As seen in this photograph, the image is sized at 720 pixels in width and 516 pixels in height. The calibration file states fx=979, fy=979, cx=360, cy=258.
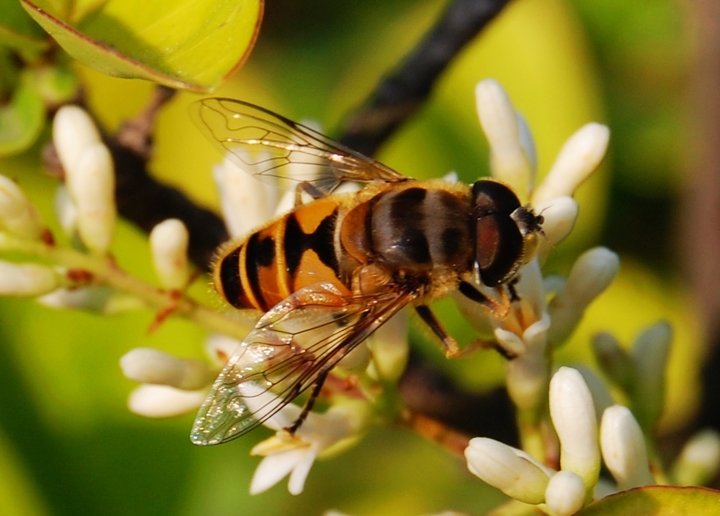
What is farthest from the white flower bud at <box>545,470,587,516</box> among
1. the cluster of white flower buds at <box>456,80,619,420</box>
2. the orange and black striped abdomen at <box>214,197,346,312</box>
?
the orange and black striped abdomen at <box>214,197,346,312</box>

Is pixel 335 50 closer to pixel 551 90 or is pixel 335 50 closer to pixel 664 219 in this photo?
pixel 551 90

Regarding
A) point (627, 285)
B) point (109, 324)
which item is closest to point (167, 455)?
point (109, 324)

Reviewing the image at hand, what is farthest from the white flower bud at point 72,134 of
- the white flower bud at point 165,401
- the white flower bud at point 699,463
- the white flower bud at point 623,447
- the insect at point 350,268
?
the white flower bud at point 699,463

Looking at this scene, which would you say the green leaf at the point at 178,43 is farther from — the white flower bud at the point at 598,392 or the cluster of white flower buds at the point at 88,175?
the white flower bud at the point at 598,392

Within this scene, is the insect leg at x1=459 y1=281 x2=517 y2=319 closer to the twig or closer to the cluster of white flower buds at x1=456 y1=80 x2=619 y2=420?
the cluster of white flower buds at x1=456 y1=80 x2=619 y2=420

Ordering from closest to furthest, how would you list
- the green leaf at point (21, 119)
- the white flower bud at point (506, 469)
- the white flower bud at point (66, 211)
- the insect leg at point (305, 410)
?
1. the white flower bud at point (506, 469)
2. the insect leg at point (305, 410)
3. the green leaf at point (21, 119)
4. the white flower bud at point (66, 211)

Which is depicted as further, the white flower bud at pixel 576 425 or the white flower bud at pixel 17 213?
the white flower bud at pixel 17 213

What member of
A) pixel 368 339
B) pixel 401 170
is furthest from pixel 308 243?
pixel 401 170

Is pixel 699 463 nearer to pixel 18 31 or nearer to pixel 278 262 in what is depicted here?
pixel 278 262
